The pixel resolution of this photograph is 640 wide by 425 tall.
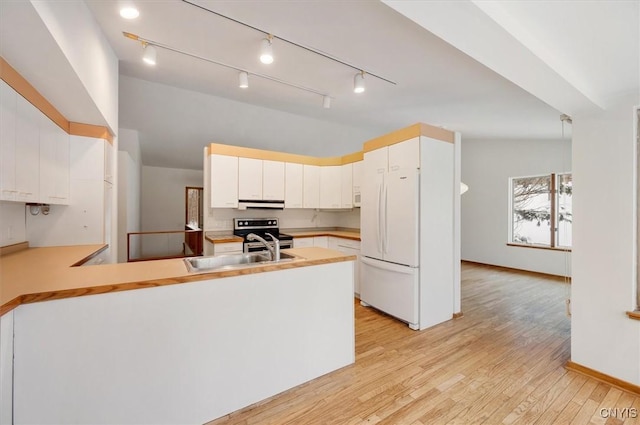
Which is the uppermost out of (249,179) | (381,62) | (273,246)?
(381,62)

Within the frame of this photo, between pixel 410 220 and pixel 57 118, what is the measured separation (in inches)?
140

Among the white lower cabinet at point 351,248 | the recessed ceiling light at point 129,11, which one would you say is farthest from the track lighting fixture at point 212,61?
the white lower cabinet at point 351,248

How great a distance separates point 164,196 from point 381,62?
689 centimetres

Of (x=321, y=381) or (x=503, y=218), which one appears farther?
(x=503, y=218)

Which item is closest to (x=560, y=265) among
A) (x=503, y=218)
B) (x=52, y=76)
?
(x=503, y=218)

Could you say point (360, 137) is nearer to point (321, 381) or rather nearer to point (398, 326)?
point (398, 326)

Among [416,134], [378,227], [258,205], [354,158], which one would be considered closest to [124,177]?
[258,205]

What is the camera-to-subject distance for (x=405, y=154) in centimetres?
309

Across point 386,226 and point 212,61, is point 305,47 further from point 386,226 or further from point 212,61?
point 386,226

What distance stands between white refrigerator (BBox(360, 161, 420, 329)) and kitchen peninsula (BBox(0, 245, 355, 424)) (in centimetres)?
121

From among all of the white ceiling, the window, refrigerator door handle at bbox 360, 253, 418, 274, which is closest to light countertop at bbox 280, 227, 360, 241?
refrigerator door handle at bbox 360, 253, 418, 274

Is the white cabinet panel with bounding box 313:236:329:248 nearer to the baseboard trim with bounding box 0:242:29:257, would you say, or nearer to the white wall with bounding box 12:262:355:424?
the white wall with bounding box 12:262:355:424

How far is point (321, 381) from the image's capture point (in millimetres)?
2039

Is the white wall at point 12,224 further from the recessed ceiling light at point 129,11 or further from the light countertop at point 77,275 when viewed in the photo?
the recessed ceiling light at point 129,11
